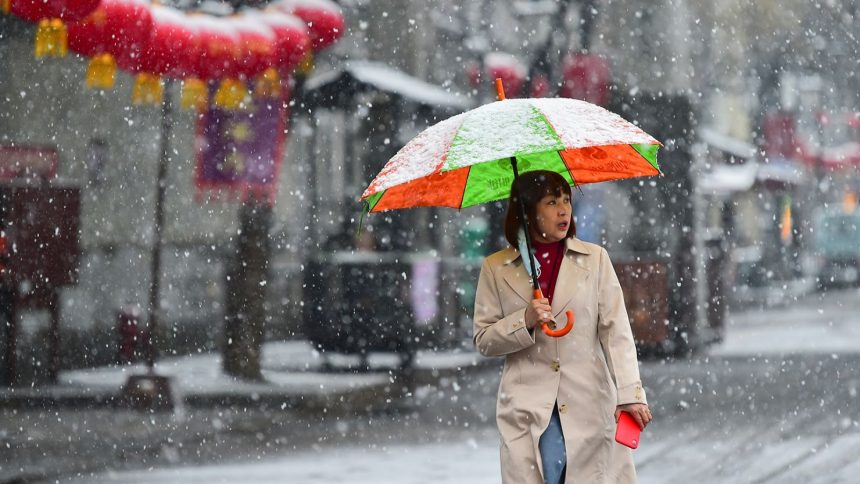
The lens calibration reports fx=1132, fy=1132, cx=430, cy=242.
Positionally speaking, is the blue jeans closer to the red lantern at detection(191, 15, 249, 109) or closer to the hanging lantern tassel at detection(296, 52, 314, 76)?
the red lantern at detection(191, 15, 249, 109)

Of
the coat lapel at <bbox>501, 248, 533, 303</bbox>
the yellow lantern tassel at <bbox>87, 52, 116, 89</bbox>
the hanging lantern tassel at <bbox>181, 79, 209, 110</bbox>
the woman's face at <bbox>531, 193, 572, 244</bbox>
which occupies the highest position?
the yellow lantern tassel at <bbox>87, 52, 116, 89</bbox>

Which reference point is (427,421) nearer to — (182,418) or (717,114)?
(182,418)

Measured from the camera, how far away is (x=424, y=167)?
11.0ft

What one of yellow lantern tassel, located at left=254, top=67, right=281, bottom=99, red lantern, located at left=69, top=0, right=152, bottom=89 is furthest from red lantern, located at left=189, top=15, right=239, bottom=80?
red lantern, located at left=69, top=0, right=152, bottom=89

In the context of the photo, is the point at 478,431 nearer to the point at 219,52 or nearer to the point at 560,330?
the point at 219,52

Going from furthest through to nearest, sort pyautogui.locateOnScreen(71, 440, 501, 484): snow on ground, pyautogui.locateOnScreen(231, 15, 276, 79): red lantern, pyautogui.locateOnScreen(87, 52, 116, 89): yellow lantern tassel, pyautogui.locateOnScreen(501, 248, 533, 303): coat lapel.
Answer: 1. pyautogui.locateOnScreen(231, 15, 276, 79): red lantern
2. pyautogui.locateOnScreen(87, 52, 116, 89): yellow lantern tassel
3. pyautogui.locateOnScreen(71, 440, 501, 484): snow on ground
4. pyautogui.locateOnScreen(501, 248, 533, 303): coat lapel

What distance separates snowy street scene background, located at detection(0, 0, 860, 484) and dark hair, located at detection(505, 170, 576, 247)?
370cm

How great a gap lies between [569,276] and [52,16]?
4.25m

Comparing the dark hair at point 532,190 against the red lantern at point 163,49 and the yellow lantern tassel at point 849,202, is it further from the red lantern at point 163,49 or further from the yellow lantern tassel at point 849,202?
the yellow lantern tassel at point 849,202

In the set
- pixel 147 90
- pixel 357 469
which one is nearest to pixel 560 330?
pixel 357 469

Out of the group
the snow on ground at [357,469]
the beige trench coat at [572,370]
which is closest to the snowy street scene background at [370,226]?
the snow on ground at [357,469]

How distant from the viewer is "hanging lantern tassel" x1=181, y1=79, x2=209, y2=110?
7403mm

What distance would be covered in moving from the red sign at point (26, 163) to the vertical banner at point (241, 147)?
1.04 metres

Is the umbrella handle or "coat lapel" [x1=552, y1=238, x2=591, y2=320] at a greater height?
"coat lapel" [x1=552, y1=238, x2=591, y2=320]
